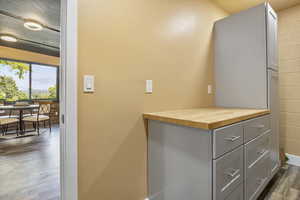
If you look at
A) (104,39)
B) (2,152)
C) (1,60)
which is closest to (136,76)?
(104,39)

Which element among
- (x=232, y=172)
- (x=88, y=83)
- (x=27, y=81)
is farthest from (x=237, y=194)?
(x=27, y=81)

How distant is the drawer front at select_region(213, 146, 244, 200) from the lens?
868 millimetres

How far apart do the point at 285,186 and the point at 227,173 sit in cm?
138

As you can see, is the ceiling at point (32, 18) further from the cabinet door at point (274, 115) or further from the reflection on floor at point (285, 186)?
the reflection on floor at point (285, 186)

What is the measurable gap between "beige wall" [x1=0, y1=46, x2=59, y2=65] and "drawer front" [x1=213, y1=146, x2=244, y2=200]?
244 inches

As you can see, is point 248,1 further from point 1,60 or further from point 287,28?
point 1,60

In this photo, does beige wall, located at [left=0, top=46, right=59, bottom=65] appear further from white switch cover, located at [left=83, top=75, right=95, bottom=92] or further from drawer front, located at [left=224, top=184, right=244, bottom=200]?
drawer front, located at [left=224, top=184, right=244, bottom=200]

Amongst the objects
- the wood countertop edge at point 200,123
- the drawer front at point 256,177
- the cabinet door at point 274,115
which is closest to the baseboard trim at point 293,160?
the cabinet door at point 274,115

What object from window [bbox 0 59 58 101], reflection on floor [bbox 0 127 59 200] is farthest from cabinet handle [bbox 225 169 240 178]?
window [bbox 0 59 58 101]

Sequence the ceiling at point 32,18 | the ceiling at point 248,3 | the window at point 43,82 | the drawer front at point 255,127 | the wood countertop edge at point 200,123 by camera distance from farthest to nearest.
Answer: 1. the window at point 43,82
2. the ceiling at point 32,18
3. the ceiling at point 248,3
4. the drawer front at point 255,127
5. the wood countertop edge at point 200,123

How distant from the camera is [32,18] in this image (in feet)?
9.20

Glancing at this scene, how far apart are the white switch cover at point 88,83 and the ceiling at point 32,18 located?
6.84ft

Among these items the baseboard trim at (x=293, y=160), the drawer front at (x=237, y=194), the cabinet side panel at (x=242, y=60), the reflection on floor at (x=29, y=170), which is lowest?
the reflection on floor at (x=29, y=170)

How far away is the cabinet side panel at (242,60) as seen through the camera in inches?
65.4
